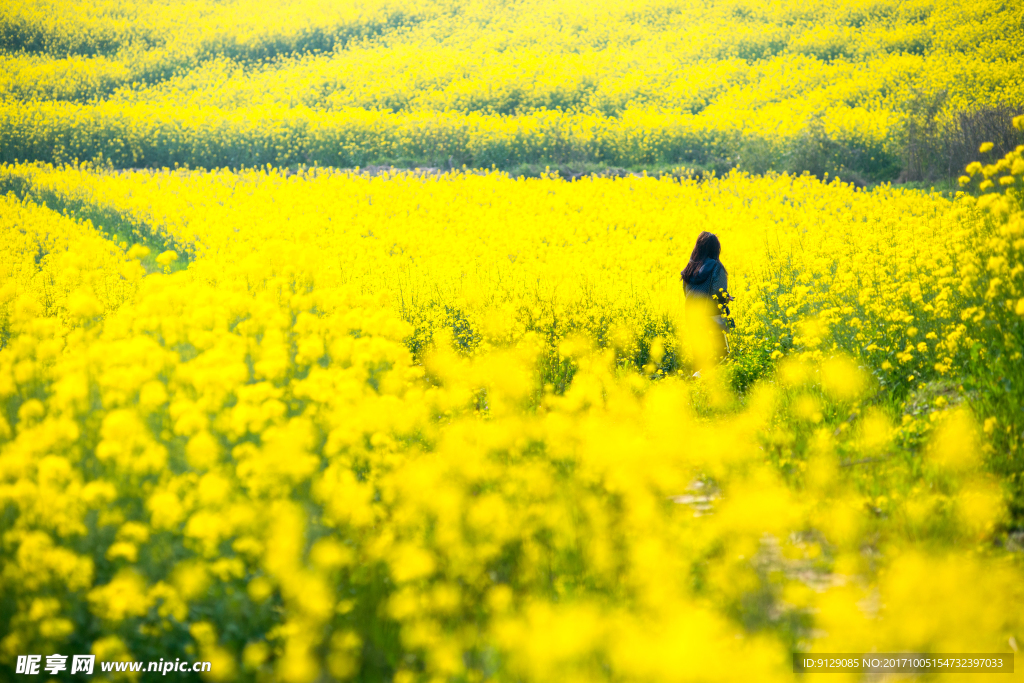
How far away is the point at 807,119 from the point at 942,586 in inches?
786

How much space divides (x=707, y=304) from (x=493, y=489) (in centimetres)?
432

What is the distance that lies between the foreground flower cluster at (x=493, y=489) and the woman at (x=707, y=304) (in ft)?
1.68

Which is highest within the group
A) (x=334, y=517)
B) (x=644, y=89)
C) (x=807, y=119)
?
(x=644, y=89)

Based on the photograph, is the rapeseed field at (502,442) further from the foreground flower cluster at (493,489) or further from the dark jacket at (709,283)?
the dark jacket at (709,283)

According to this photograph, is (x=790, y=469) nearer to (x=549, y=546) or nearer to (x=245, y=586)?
(x=549, y=546)

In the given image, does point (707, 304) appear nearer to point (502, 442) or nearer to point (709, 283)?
point (709, 283)

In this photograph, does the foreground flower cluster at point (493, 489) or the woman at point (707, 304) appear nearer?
the foreground flower cluster at point (493, 489)

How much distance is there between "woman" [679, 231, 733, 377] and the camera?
7.10 meters

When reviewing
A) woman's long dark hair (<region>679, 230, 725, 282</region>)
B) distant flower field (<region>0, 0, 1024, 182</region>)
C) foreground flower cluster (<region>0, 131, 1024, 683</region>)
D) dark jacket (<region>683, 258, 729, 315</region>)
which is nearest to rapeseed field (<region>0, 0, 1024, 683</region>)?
foreground flower cluster (<region>0, 131, 1024, 683</region>)

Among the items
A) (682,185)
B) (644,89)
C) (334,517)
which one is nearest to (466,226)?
(682,185)

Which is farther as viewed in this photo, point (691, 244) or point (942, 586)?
point (691, 244)

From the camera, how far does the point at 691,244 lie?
11.3m

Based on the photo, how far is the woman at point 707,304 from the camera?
7.10 meters

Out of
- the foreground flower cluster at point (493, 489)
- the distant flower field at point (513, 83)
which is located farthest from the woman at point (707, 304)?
the distant flower field at point (513, 83)
